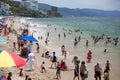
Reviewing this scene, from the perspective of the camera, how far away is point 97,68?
14258 millimetres

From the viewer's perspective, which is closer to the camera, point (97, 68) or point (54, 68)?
point (97, 68)

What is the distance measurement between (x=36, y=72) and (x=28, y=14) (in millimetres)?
171129

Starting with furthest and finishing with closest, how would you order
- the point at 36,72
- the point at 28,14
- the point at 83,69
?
the point at 28,14
the point at 36,72
the point at 83,69

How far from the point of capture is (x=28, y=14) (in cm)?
18475

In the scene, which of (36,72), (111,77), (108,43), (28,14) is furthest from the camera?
(28,14)

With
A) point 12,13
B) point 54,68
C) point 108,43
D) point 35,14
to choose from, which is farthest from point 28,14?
point 54,68

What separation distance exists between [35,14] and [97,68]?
180484mm

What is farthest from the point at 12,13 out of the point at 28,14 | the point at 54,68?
the point at 54,68

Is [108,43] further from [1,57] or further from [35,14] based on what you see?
[35,14]

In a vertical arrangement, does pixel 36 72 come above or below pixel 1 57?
below

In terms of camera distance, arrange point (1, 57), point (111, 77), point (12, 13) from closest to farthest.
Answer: point (1, 57), point (111, 77), point (12, 13)

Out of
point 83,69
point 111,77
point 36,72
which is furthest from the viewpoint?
point 111,77

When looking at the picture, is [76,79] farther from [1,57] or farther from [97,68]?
[1,57]

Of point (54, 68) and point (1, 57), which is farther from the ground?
point (1, 57)
